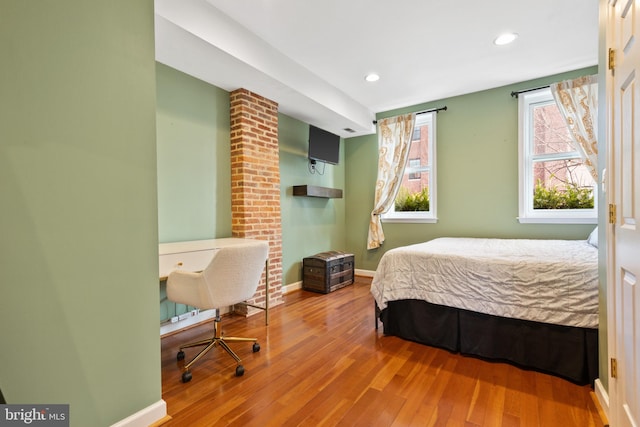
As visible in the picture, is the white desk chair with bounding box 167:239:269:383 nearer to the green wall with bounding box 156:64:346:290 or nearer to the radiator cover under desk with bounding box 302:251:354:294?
the green wall with bounding box 156:64:346:290

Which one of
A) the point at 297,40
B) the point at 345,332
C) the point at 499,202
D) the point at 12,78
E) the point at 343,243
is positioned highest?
the point at 297,40

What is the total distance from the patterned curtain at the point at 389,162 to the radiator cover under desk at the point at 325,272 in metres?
0.73

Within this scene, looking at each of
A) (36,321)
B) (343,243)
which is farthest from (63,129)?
(343,243)

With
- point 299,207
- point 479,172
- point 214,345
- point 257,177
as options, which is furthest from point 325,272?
point 479,172

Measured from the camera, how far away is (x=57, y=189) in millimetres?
1263

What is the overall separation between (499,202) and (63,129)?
4363 mm

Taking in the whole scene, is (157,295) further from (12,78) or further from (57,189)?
(12,78)

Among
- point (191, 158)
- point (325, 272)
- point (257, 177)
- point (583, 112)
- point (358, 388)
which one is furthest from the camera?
point (325, 272)

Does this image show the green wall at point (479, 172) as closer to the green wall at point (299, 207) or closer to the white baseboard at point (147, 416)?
the green wall at point (299, 207)

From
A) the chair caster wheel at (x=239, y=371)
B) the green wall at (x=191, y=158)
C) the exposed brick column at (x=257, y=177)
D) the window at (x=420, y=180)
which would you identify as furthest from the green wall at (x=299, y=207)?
the chair caster wheel at (x=239, y=371)

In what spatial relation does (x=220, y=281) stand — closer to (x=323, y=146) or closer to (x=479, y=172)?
(x=323, y=146)

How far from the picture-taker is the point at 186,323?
287cm

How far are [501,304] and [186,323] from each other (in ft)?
9.07

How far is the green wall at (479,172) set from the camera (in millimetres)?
3750
